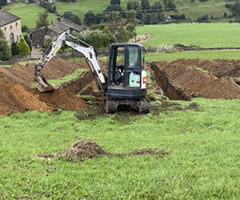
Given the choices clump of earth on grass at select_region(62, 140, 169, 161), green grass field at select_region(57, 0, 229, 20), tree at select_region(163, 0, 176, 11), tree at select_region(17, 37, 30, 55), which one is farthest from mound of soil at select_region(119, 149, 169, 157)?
tree at select_region(163, 0, 176, 11)

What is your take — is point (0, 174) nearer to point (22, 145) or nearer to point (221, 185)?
point (22, 145)

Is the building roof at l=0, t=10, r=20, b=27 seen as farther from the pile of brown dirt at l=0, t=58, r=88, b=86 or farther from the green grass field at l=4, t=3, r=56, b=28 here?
the green grass field at l=4, t=3, r=56, b=28

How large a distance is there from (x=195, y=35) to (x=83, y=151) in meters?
90.9

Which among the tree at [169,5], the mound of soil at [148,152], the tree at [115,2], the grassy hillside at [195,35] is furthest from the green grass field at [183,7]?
the mound of soil at [148,152]

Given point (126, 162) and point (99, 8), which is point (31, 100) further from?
point (99, 8)

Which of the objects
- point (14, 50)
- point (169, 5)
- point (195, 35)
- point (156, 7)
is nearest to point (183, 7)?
point (169, 5)

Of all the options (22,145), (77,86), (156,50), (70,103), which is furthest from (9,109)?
(156,50)

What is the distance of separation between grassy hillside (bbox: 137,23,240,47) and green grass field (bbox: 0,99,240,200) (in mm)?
63101

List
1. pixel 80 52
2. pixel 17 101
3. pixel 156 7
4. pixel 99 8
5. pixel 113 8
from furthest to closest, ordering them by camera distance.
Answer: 1. pixel 99 8
2. pixel 156 7
3. pixel 113 8
4. pixel 80 52
5. pixel 17 101

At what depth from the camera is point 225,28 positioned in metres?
105

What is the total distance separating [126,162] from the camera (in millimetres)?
9172

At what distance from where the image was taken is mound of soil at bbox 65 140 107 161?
368 inches

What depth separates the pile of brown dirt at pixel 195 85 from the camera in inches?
986

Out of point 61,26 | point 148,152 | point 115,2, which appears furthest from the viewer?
point 115,2
